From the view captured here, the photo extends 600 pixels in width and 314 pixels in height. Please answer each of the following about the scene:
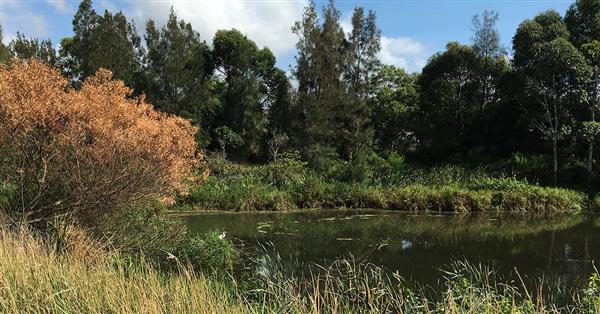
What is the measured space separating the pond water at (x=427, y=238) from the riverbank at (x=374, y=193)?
92 cm

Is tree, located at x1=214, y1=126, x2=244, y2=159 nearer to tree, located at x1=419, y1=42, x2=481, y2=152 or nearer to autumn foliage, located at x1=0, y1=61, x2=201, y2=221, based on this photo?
tree, located at x1=419, y1=42, x2=481, y2=152

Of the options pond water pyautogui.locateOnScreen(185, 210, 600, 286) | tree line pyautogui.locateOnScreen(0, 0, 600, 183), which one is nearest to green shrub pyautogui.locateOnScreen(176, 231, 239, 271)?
pond water pyautogui.locateOnScreen(185, 210, 600, 286)

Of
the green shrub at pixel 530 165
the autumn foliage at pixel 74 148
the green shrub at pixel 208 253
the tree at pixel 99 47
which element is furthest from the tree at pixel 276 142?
the autumn foliage at pixel 74 148

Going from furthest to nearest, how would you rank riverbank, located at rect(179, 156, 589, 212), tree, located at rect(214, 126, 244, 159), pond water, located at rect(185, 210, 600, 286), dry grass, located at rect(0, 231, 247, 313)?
tree, located at rect(214, 126, 244, 159)
riverbank, located at rect(179, 156, 589, 212)
pond water, located at rect(185, 210, 600, 286)
dry grass, located at rect(0, 231, 247, 313)

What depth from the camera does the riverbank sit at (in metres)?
18.3

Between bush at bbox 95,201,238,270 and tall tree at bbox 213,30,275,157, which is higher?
tall tree at bbox 213,30,275,157

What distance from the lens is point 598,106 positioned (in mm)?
21078

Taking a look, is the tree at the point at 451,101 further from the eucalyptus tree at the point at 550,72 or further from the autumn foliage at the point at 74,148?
the autumn foliage at the point at 74,148

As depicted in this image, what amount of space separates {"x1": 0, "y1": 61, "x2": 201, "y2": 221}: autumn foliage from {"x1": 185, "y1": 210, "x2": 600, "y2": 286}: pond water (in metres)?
3.61

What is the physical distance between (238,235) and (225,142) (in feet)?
45.8

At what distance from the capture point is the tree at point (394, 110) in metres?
28.2

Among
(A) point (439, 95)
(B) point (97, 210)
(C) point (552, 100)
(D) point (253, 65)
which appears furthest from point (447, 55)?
(B) point (97, 210)

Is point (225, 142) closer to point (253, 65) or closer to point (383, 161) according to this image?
point (253, 65)

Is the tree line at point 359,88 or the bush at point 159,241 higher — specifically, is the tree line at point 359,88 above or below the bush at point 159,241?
above
